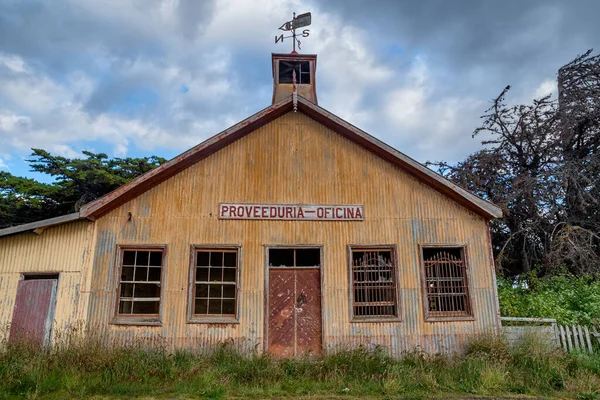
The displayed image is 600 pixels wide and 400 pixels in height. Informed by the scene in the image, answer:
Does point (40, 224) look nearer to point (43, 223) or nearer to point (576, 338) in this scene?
point (43, 223)

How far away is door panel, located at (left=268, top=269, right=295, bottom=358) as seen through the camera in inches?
366

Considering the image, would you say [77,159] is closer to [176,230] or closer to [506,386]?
[176,230]

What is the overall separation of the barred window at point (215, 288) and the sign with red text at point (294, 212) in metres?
0.94

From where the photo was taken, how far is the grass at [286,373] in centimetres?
702

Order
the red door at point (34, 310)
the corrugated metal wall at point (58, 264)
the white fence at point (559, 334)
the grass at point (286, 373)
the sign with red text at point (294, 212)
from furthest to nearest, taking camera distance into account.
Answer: the sign with red text at point (294, 212), the white fence at point (559, 334), the corrugated metal wall at point (58, 264), the red door at point (34, 310), the grass at point (286, 373)

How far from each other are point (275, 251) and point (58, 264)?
16.5 feet

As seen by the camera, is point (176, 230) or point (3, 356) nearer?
point (3, 356)

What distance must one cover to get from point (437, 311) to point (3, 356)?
936 cm

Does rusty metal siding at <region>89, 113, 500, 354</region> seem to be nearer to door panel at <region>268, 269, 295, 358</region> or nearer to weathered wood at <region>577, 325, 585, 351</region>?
door panel at <region>268, 269, 295, 358</region>

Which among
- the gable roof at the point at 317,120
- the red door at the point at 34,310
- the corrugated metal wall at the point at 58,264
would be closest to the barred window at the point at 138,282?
the corrugated metal wall at the point at 58,264

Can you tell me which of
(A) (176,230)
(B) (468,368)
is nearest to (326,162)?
(A) (176,230)

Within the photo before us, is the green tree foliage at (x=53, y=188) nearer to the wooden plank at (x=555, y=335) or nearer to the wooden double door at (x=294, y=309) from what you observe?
the wooden double door at (x=294, y=309)

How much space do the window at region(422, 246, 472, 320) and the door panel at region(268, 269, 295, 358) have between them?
127 inches

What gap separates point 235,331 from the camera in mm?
9227
